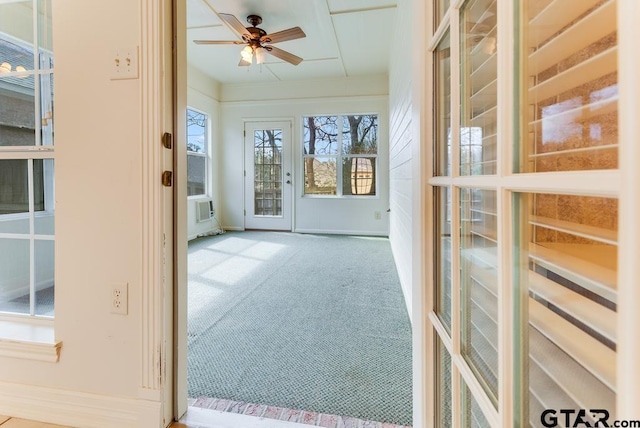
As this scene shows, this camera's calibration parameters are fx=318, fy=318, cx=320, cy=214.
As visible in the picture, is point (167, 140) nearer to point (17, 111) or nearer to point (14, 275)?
point (17, 111)

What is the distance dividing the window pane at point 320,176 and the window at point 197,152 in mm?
1700

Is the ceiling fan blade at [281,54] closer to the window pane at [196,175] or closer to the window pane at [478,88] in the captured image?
the window pane at [196,175]

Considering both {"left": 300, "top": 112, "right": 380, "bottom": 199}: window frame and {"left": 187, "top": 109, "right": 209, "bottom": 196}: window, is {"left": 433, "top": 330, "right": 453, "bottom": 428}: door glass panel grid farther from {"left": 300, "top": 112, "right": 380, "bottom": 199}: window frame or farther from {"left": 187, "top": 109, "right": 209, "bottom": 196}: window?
{"left": 187, "top": 109, "right": 209, "bottom": 196}: window

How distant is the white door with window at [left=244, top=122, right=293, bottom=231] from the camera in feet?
17.9

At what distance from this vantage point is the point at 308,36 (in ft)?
12.2

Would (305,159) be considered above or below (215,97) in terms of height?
below

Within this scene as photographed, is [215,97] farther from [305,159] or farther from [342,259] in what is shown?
[342,259]

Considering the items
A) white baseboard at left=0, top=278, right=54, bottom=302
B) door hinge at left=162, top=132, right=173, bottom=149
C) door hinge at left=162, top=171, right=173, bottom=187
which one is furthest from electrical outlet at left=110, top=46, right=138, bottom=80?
white baseboard at left=0, top=278, right=54, bottom=302

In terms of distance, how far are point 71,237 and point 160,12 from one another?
873mm

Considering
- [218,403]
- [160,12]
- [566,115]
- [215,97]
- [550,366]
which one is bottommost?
[218,403]

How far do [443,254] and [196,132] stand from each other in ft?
16.7

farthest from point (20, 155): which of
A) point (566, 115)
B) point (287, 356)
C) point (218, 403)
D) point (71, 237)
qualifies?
point (566, 115)

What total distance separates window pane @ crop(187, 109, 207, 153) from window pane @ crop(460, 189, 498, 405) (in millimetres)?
4971

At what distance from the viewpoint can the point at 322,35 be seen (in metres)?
3.70
